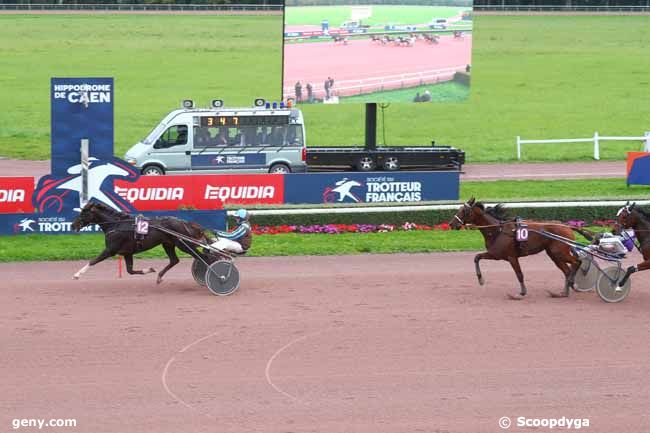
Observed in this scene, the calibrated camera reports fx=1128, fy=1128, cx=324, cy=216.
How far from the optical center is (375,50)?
27.2m

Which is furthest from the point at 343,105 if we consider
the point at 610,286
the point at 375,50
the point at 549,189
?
the point at 610,286

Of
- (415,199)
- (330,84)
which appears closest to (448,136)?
(330,84)

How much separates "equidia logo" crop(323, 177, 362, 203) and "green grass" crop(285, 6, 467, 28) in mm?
5491

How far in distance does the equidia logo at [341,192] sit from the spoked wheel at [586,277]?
23.9 ft

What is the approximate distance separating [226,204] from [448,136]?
18.5m

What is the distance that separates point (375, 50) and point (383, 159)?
291 centimetres

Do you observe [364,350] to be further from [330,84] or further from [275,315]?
[330,84]

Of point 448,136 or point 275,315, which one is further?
point 448,136


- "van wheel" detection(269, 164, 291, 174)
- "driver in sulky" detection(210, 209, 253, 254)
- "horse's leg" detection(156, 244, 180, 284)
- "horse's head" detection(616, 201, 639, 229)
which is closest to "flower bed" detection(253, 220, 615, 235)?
"horse's leg" detection(156, 244, 180, 284)

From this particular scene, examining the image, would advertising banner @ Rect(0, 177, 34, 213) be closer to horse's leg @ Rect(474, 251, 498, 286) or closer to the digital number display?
the digital number display

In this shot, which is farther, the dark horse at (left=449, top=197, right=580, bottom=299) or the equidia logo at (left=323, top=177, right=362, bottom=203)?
the equidia logo at (left=323, top=177, right=362, bottom=203)

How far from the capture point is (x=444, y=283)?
1666 cm

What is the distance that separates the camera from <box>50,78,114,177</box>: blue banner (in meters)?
18.9

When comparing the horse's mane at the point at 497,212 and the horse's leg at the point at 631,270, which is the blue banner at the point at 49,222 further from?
the horse's leg at the point at 631,270
